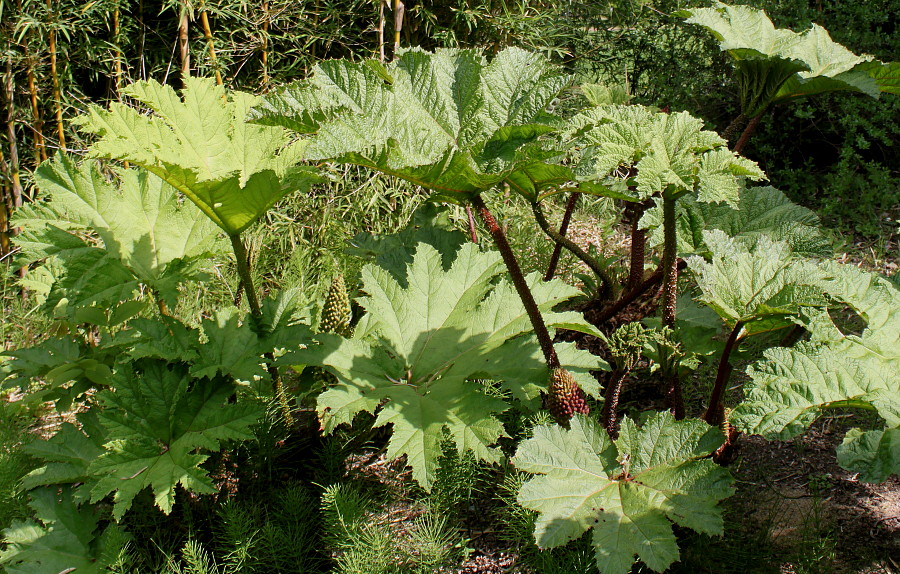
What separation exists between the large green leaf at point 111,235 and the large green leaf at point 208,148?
7.2 inches

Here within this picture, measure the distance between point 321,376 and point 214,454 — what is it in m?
0.40

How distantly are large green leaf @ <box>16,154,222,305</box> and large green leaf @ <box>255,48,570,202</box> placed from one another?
612 mm

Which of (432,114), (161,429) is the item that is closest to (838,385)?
(432,114)

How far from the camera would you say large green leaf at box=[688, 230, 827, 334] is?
162cm

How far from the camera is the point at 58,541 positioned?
1.80 metres

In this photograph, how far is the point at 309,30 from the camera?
147 inches

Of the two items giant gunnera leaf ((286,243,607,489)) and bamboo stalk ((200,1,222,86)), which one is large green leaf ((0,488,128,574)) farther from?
bamboo stalk ((200,1,222,86))

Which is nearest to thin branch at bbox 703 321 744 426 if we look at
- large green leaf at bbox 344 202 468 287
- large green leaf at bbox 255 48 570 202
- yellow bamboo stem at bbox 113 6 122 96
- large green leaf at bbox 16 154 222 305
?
large green leaf at bbox 255 48 570 202

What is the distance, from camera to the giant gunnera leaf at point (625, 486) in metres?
1.52

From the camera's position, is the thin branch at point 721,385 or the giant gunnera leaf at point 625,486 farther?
the thin branch at point 721,385

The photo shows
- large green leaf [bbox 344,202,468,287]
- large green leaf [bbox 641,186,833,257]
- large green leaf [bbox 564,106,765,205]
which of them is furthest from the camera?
large green leaf [bbox 344,202,468,287]

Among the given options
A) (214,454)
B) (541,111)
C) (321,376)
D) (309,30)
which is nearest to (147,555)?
(214,454)

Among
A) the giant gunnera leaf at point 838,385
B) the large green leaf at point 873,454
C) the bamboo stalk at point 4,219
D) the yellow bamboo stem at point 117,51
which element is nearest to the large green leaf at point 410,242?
the giant gunnera leaf at point 838,385

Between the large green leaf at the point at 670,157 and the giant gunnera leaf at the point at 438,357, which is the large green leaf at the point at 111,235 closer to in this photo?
the giant gunnera leaf at the point at 438,357
